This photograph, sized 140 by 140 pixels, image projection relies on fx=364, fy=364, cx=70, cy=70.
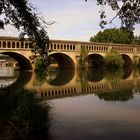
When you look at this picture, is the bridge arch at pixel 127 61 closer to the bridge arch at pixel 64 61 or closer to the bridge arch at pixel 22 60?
the bridge arch at pixel 64 61

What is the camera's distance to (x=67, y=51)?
8888cm

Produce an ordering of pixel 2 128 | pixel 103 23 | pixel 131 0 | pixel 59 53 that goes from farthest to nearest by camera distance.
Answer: pixel 59 53 → pixel 2 128 → pixel 103 23 → pixel 131 0

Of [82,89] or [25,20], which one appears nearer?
[25,20]

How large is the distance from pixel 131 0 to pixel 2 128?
753 centimetres

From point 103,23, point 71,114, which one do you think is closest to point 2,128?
point 103,23

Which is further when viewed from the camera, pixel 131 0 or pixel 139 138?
pixel 139 138

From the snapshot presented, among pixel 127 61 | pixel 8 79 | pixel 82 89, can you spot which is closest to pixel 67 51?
pixel 127 61

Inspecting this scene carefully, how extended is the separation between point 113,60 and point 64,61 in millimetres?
13140

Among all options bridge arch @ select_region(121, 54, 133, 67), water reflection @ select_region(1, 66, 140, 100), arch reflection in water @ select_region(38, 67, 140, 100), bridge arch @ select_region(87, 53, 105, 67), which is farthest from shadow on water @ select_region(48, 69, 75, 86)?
bridge arch @ select_region(121, 54, 133, 67)

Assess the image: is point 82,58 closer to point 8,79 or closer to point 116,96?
point 8,79

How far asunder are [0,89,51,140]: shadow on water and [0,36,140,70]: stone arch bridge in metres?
51.5

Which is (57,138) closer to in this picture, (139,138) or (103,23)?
(139,138)

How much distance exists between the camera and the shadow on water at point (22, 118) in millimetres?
15648

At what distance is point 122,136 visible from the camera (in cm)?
1756
